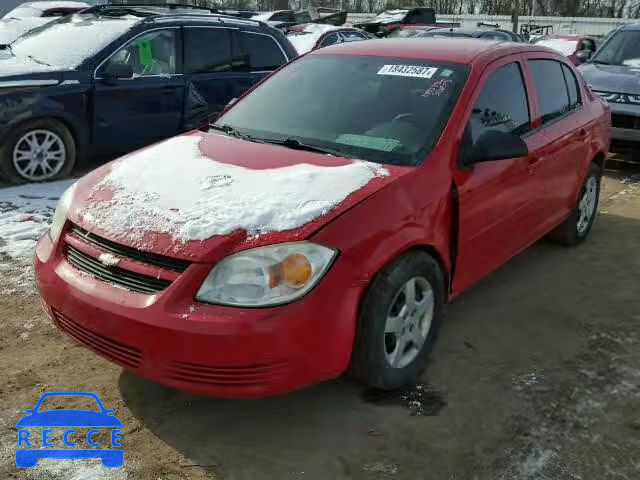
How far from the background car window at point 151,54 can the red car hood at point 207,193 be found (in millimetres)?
3471

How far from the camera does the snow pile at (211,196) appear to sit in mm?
2764

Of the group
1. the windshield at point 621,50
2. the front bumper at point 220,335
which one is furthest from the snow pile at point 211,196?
the windshield at point 621,50

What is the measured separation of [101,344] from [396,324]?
130cm

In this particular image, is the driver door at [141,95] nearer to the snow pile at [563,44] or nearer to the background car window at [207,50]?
the background car window at [207,50]

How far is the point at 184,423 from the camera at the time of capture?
117 inches

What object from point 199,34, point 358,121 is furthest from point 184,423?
point 199,34

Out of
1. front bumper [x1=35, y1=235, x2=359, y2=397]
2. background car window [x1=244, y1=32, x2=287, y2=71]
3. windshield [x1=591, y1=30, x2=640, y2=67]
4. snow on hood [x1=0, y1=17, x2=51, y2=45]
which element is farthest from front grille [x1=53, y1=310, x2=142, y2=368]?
snow on hood [x1=0, y1=17, x2=51, y2=45]

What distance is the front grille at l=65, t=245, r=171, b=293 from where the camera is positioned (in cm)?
267

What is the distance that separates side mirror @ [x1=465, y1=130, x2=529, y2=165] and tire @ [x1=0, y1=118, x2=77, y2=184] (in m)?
4.62

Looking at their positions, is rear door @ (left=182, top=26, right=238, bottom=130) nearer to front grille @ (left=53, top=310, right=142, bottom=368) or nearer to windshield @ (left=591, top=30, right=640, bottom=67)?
front grille @ (left=53, top=310, right=142, bottom=368)

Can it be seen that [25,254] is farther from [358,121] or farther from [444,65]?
[444,65]

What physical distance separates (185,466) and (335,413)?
735mm

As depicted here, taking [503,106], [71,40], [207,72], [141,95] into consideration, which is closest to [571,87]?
[503,106]

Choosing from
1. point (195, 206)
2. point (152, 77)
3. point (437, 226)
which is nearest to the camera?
point (195, 206)
